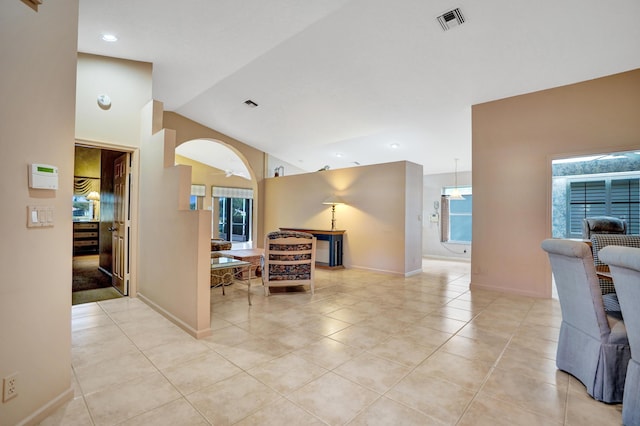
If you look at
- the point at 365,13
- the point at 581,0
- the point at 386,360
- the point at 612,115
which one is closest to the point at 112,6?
the point at 365,13

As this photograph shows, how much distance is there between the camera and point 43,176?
1674mm

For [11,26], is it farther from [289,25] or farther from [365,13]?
[365,13]

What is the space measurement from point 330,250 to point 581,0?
203 inches

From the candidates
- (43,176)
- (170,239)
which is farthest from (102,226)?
(43,176)

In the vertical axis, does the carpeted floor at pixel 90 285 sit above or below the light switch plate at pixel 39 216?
below

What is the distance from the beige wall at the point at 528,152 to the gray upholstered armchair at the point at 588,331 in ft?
8.34

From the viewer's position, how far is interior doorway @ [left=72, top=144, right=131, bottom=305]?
4.31 metres

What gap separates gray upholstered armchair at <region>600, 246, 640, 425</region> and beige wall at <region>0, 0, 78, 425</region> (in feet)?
9.99

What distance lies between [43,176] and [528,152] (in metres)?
5.38

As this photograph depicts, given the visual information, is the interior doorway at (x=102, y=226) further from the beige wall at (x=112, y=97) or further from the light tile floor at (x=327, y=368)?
the light tile floor at (x=327, y=368)

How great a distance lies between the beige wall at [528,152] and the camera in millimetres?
3803

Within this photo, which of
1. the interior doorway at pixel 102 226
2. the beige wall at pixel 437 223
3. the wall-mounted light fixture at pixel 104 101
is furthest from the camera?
the beige wall at pixel 437 223

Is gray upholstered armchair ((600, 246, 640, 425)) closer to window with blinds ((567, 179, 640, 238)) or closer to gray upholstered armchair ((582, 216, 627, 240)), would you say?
gray upholstered armchair ((582, 216, 627, 240))

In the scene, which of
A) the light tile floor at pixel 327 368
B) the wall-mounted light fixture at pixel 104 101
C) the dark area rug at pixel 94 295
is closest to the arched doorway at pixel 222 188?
the dark area rug at pixel 94 295
